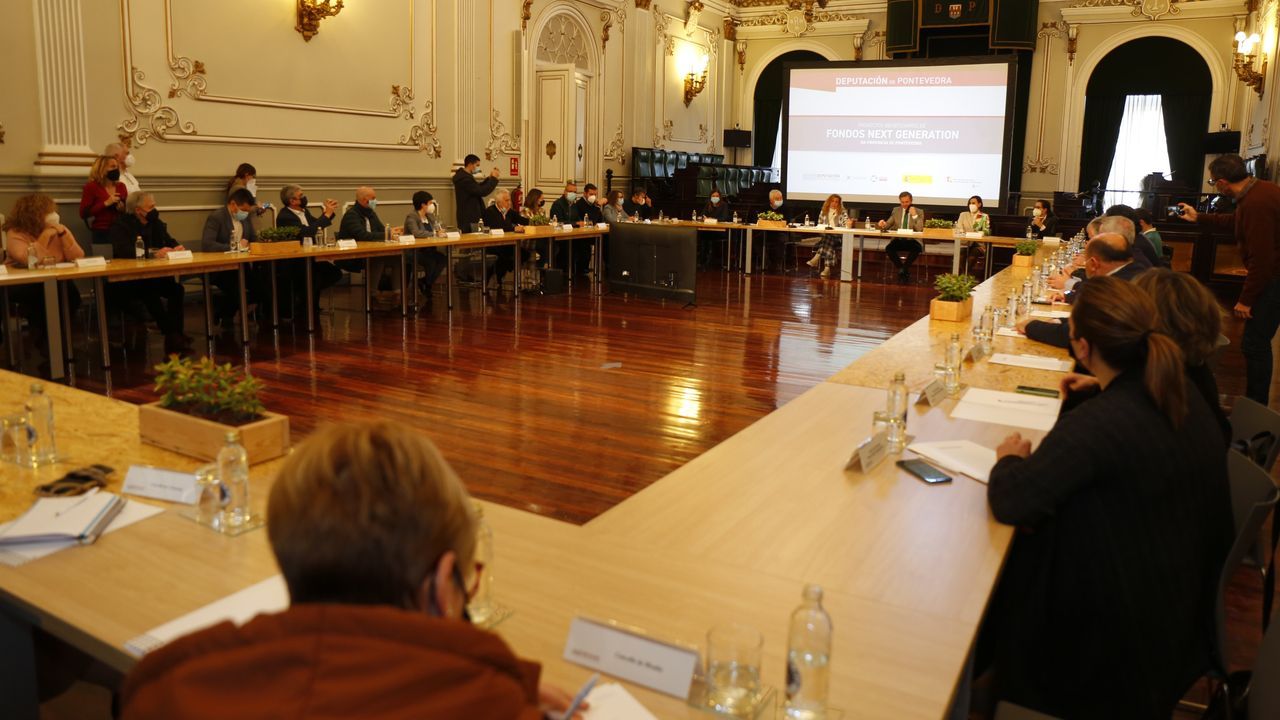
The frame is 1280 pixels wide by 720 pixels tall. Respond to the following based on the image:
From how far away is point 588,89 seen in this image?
13617 millimetres

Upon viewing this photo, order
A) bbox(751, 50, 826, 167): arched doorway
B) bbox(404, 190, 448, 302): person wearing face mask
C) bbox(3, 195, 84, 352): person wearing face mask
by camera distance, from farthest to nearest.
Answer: bbox(751, 50, 826, 167): arched doorway < bbox(404, 190, 448, 302): person wearing face mask < bbox(3, 195, 84, 352): person wearing face mask

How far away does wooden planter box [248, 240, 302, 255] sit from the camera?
23.7 ft

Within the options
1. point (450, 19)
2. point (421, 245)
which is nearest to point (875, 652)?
point (421, 245)

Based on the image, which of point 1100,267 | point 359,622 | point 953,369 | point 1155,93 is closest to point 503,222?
point 1100,267

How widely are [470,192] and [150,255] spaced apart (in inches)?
160

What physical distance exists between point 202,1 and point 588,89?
20.0 ft

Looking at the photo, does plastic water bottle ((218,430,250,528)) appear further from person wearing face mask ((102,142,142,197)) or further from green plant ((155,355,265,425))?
person wearing face mask ((102,142,142,197))

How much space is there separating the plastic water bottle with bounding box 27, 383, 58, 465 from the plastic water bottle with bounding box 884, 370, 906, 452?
2.11 meters

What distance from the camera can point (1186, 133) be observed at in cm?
1512

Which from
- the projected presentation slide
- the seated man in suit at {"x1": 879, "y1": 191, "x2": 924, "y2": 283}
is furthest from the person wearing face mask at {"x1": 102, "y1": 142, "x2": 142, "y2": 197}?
the projected presentation slide

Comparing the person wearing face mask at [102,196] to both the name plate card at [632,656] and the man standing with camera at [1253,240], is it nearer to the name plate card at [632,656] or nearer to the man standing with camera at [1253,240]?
the name plate card at [632,656]

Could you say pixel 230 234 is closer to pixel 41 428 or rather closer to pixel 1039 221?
pixel 41 428

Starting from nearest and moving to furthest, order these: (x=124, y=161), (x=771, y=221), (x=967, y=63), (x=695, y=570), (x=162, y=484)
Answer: (x=695, y=570) < (x=162, y=484) < (x=124, y=161) < (x=771, y=221) < (x=967, y=63)

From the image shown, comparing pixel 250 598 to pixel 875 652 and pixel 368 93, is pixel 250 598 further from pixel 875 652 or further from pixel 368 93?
pixel 368 93
